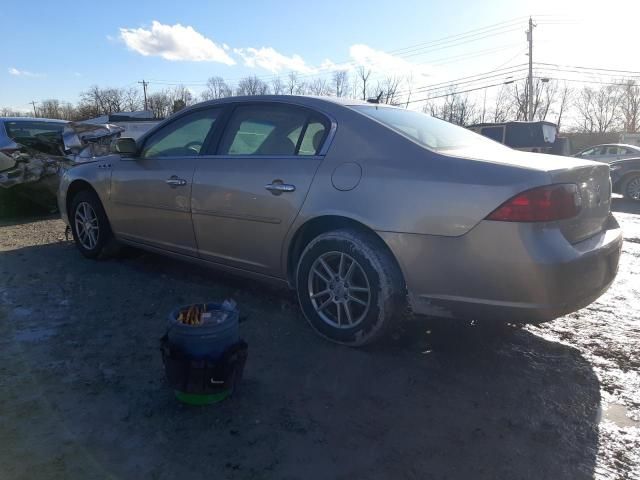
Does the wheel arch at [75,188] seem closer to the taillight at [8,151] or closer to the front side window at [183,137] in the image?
the front side window at [183,137]

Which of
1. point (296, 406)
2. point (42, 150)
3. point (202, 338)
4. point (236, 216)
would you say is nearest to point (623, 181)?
point (236, 216)

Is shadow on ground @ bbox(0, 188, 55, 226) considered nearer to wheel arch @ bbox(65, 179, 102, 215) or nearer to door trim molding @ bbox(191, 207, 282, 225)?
wheel arch @ bbox(65, 179, 102, 215)

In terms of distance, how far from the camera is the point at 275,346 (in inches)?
122

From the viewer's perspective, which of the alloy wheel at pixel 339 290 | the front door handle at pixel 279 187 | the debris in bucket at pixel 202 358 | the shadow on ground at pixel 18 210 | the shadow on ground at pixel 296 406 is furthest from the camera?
the shadow on ground at pixel 18 210

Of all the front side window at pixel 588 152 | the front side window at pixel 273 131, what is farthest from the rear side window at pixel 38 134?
the front side window at pixel 588 152

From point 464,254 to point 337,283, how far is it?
0.84m

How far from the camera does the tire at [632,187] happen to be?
11.0 m

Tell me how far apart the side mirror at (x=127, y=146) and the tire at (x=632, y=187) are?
35.6 ft

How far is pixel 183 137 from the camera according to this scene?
4.09m

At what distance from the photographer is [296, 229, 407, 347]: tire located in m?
2.83

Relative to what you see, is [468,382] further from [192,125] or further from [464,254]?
[192,125]

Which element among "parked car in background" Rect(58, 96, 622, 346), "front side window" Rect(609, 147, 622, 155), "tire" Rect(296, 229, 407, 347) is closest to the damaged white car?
"parked car in background" Rect(58, 96, 622, 346)

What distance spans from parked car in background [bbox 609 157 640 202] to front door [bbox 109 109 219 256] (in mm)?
10356

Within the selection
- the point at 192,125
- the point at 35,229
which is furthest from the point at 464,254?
the point at 35,229
